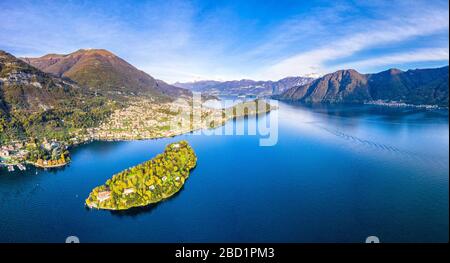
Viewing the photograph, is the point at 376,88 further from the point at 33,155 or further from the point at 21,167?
the point at 21,167

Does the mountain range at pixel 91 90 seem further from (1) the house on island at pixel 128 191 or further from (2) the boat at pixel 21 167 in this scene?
(1) the house on island at pixel 128 191

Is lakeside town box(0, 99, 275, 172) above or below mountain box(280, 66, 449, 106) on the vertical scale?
below

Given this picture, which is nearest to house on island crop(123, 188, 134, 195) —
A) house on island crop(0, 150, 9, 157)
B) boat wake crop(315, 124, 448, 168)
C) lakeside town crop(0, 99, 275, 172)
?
lakeside town crop(0, 99, 275, 172)

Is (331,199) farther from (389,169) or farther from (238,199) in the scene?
(389,169)

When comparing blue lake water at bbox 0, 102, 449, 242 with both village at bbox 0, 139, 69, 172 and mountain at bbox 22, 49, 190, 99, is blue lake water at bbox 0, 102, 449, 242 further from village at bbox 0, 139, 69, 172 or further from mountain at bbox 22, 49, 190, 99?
mountain at bbox 22, 49, 190, 99

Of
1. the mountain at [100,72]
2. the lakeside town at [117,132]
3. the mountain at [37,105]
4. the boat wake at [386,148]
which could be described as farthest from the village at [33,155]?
the mountain at [100,72]
